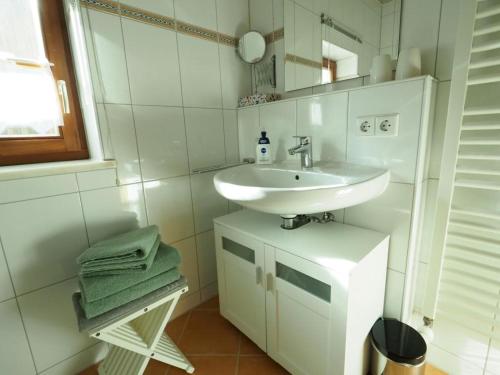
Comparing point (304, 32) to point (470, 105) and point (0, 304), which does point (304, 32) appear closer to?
point (470, 105)

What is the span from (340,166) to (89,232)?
109 cm

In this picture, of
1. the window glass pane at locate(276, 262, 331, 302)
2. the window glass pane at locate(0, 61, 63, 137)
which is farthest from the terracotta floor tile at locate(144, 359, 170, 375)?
the window glass pane at locate(0, 61, 63, 137)

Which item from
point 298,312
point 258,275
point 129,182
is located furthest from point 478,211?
point 129,182

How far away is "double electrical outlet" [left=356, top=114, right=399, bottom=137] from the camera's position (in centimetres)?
90

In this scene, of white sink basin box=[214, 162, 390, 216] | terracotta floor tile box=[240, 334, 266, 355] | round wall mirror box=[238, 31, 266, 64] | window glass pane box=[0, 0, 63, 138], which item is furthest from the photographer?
round wall mirror box=[238, 31, 266, 64]

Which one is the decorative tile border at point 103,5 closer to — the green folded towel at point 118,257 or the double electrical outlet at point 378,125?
the green folded towel at point 118,257

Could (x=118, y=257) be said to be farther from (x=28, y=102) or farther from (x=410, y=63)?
(x=410, y=63)

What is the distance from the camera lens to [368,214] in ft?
3.39

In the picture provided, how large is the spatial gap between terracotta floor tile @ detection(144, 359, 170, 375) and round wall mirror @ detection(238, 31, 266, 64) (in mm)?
1614

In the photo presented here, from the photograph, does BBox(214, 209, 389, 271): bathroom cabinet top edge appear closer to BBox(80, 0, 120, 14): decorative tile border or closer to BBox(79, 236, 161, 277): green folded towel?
BBox(79, 236, 161, 277): green folded towel

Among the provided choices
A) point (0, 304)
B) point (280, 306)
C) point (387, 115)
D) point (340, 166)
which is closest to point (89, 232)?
point (0, 304)

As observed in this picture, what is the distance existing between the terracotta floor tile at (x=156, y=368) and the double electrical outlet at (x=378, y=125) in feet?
4.32

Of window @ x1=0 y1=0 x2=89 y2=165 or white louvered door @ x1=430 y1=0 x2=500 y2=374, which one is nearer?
white louvered door @ x1=430 y1=0 x2=500 y2=374

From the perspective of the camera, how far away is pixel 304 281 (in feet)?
2.93
